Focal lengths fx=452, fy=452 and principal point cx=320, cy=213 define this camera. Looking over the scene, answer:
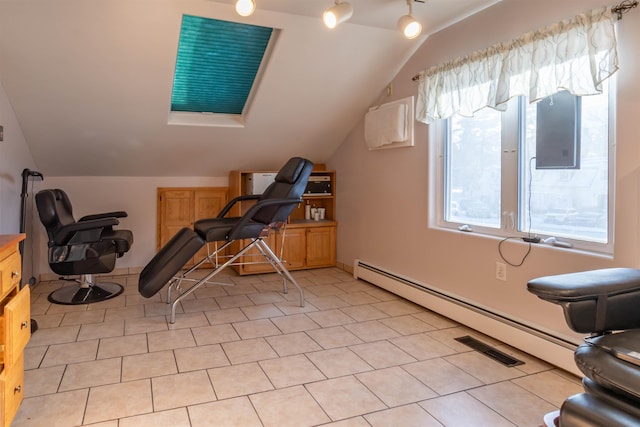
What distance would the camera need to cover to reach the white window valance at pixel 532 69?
90.0 inches

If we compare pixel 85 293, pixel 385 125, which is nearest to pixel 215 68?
pixel 385 125

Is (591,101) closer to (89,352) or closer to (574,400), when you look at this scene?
(574,400)

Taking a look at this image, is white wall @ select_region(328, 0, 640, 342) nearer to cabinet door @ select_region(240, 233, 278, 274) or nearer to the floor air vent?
the floor air vent

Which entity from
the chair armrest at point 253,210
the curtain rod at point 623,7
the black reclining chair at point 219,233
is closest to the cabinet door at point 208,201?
the black reclining chair at point 219,233

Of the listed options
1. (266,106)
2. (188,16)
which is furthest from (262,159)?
(188,16)

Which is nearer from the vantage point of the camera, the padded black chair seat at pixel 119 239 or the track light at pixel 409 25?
the track light at pixel 409 25

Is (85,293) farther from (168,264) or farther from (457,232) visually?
(457,232)

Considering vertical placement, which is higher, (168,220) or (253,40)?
(253,40)

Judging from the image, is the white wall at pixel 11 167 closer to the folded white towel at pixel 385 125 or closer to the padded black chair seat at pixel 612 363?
the folded white towel at pixel 385 125

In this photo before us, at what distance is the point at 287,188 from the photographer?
12.6 feet

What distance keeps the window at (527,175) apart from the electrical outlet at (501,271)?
0.70 ft

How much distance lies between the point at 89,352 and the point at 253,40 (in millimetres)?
2561

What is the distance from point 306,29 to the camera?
135 inches

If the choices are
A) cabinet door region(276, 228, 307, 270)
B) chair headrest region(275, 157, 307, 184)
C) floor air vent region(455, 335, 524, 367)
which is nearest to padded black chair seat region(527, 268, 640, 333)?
floor air vent region(455, 335, 524, 367)
